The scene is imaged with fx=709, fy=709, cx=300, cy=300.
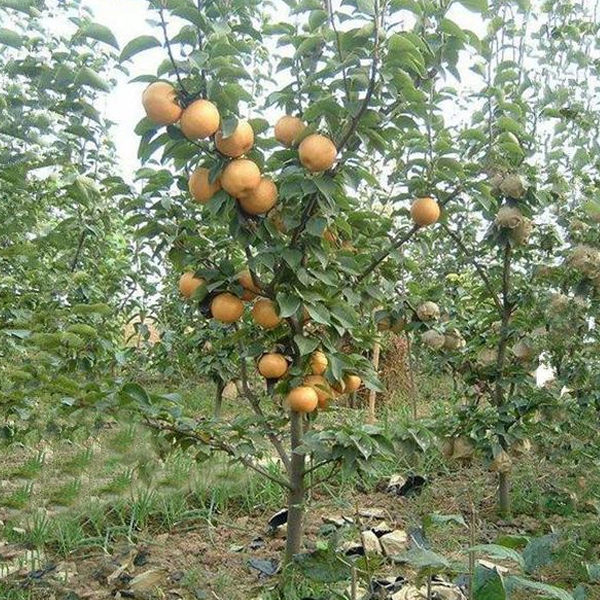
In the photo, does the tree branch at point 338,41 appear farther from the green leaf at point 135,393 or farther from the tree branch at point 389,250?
the green leaf at point 135,393

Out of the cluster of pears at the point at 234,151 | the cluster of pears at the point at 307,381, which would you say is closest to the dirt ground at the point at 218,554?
the cluster of pears at the point at 307,381

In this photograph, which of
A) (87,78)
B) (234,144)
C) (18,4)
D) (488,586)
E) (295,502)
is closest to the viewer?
(488,586)

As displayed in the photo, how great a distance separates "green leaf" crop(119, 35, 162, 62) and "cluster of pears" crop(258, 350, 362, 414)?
858 millimetres

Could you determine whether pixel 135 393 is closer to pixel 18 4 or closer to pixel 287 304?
pixel 287 304

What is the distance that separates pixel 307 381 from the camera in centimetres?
197

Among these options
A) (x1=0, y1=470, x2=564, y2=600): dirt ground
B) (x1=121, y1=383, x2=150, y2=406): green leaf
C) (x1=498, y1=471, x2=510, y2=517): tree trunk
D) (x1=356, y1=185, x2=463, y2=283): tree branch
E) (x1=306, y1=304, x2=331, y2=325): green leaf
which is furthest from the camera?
(x1=498, y1=471, x2=510, y2=517): tree trunk

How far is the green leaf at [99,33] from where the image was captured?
1.50 m

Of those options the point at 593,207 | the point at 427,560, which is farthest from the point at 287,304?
the point at 427,560

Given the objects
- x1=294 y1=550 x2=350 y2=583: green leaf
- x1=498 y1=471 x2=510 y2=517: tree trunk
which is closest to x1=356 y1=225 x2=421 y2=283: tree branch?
x1=294 y1=550 x2=350 y2=583: green leaf

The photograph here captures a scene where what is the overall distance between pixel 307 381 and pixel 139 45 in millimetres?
965

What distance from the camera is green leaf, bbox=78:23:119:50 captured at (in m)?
1.50

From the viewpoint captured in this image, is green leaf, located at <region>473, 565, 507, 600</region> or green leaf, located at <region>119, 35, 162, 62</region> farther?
green leaf, located at <region>119, 35, 162, 62</region>

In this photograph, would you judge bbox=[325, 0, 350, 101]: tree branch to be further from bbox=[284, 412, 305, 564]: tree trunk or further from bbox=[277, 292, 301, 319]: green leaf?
bbox=[284, 412, 305, 564]: tree trunk

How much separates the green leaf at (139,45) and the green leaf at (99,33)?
0.03 meters
